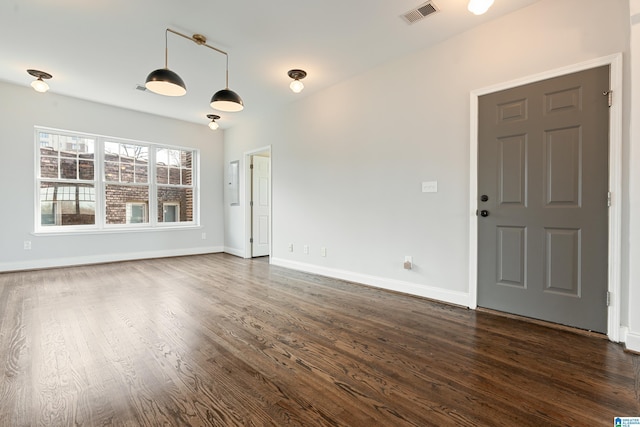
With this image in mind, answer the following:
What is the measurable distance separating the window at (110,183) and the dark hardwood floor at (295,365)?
7.78ft

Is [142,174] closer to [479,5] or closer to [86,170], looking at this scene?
[86,170]

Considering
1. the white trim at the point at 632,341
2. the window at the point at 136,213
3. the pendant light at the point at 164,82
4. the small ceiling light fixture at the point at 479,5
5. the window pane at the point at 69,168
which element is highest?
the small ceiling light fixture at the point at 479,5

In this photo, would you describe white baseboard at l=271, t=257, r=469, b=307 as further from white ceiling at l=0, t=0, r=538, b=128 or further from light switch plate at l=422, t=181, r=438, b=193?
white ceiling at l=0, t=0, r=538, b=128

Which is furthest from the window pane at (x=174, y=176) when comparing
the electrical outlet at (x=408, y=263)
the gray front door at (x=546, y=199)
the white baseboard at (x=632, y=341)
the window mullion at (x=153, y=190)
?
the white baseboard at (x=632, y=341)

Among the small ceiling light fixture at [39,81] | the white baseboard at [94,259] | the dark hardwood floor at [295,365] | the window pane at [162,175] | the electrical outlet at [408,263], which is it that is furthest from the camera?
the window pane at [162,175]

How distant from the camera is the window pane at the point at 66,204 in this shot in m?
4.88

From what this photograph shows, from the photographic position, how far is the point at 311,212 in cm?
466

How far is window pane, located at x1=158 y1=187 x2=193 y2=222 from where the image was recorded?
608 centimetres

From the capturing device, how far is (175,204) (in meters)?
6.28

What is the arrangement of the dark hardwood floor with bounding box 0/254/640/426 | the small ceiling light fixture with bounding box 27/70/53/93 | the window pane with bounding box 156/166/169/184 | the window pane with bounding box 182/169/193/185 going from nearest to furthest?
the dark hardwood floor with bounding box 0/254/640/426
the small ceiling light fixture with bounding box 27/70/53/93
the window pane with bounding box 156/166/169/184
the window pane with bounding box 182/169/193/185

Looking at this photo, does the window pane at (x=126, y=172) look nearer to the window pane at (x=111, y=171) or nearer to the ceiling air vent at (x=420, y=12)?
the window pane at (x=111, y=171)

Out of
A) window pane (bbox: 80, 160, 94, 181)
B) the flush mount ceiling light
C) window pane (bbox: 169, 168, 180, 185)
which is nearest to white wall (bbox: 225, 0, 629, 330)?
the flush mount ceiling light

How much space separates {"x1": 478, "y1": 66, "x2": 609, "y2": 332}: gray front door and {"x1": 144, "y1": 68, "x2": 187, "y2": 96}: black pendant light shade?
291 centimetres

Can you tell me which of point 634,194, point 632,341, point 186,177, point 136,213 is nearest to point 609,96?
point 634,194
